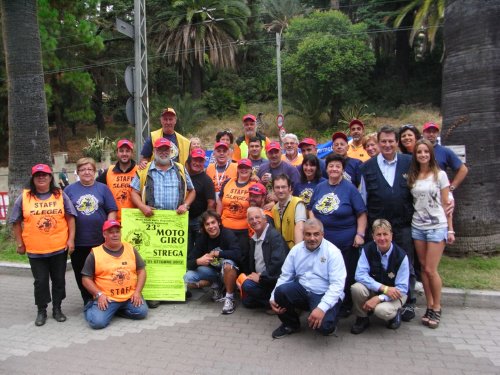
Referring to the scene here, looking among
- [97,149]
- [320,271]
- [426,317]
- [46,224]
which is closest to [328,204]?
[320,271]

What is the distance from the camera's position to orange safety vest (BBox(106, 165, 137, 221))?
574 centimetres

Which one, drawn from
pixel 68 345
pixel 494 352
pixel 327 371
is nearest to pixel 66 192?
pixel 68 345

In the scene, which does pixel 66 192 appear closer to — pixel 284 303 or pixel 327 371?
pixel 284 303

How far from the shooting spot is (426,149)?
4.55 metres

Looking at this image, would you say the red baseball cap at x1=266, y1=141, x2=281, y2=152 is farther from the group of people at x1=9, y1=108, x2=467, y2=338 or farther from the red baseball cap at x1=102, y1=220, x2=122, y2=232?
the red baseball cap at x1=102, y1=220, x2=122, y2=232

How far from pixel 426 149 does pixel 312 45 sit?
2312 centimetres

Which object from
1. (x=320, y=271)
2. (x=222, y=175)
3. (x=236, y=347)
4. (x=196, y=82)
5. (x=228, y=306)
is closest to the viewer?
(x=236, y=347)

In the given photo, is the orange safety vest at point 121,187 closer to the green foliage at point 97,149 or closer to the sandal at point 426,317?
the sandal at point 426,317

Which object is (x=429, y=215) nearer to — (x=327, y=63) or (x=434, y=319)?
(x=434, y=319)

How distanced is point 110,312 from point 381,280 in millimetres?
2984

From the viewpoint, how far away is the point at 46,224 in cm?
489

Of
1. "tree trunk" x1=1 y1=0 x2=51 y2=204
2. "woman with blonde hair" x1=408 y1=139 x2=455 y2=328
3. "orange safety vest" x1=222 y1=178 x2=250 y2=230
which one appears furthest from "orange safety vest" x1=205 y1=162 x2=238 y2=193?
Result: "tree trunk" x1=1 y1=0 x2=51 y2=204

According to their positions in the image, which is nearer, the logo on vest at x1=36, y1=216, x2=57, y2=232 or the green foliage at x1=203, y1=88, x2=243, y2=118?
the logo on vest at x1=36, y1=216, x2=57, y2=232

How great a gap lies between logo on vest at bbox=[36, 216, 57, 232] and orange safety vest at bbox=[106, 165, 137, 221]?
0.95 metres
